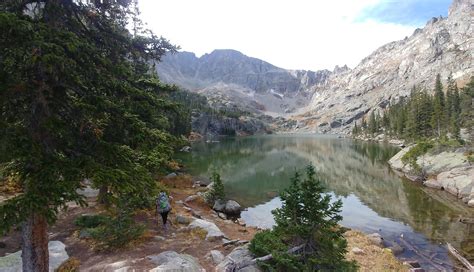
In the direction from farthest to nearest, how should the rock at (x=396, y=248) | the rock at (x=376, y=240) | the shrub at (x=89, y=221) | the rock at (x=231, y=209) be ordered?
the rock at (x=231, y=209)
the rock at (x=376, y=240)
the rock at (x=396, y=248)
the shrub at (x=89, y=221)

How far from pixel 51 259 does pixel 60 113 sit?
→ 698 centimetres

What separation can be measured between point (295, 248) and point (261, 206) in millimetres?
21067

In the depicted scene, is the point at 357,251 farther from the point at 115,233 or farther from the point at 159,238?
the point at 115,233

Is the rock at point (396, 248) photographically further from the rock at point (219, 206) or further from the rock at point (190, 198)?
the rock at point (190, 198)

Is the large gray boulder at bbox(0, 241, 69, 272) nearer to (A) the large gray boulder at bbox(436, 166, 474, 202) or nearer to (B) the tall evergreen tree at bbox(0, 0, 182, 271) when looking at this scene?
(B) the tall evergreen tree at bbox(0, 0, 182, 271)

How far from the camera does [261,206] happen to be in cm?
3259

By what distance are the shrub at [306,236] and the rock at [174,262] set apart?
249 cm

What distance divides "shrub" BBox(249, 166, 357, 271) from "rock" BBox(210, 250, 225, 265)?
1947 millimetres

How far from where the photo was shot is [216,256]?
14070 mm

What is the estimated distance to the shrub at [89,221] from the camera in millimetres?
16500

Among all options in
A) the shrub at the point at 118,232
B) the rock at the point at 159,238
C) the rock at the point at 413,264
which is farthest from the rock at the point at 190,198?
the rock at the point at 413,264

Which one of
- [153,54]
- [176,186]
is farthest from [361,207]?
[153,54]

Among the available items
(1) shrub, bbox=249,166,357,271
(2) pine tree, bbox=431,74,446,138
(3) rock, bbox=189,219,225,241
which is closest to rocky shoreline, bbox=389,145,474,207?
(3) rock, bbox=189,219,225,241

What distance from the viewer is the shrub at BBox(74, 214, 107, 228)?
1650 cm
